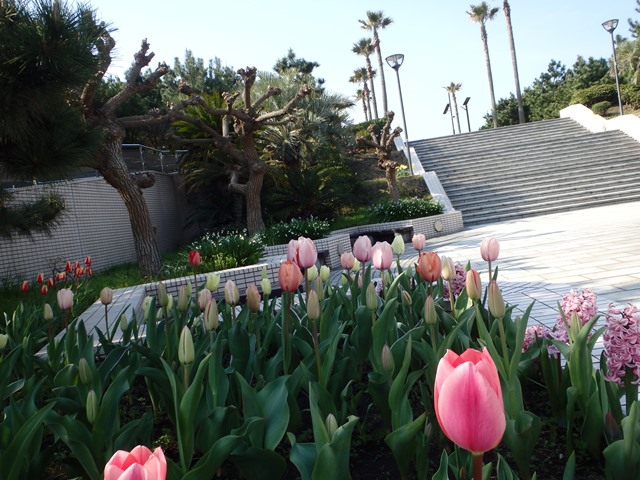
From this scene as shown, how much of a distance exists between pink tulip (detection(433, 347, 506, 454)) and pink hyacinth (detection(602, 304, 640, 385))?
3.49 feet

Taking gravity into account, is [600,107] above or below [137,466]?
above

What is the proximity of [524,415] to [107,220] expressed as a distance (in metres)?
12.1

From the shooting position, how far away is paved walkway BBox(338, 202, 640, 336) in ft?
16.9

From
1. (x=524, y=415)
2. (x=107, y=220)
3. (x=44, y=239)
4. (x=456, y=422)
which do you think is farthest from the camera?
(x=107, y=220)

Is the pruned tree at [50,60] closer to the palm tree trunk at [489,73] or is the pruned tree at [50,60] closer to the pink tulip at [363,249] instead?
the pink tulip at [363,249]

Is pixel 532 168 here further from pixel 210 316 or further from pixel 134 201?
pixel 210 316

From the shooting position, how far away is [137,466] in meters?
0.68

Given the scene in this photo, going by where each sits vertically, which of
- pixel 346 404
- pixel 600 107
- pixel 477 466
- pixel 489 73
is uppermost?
pixel 489 73

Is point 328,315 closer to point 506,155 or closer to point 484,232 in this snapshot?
point 484,232

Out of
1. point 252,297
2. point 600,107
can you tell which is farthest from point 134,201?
point 600,107

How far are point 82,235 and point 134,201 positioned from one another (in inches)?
129

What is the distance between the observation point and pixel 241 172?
14453mm

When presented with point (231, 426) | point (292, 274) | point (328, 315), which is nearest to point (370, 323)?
point (328, 315)

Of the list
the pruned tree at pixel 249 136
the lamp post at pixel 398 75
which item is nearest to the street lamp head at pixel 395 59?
the lamp post at pixel 398 75
